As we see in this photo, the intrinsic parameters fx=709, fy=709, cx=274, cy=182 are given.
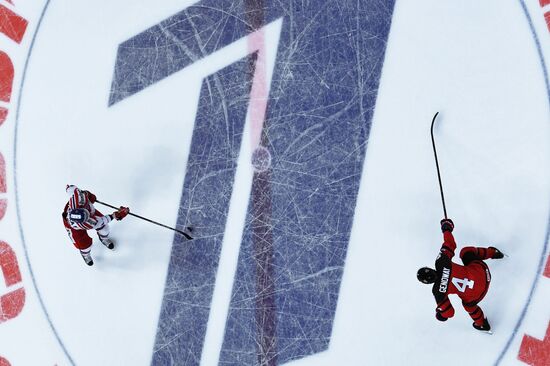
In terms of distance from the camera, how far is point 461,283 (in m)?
4.11

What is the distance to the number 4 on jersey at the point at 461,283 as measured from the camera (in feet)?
13.5

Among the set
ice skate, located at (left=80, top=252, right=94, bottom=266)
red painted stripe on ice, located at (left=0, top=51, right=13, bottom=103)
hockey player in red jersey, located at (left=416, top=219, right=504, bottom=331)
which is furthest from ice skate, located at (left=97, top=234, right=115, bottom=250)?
hockey player in red jersey, located at (left=416, top=219, right=504, bottom=331)

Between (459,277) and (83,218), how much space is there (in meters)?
2.32

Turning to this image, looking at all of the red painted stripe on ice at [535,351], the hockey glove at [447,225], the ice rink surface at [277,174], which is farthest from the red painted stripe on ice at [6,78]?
the red painted stripe on ice at [535,351]

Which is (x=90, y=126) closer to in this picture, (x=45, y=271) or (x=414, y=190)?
(x=45, y=271)

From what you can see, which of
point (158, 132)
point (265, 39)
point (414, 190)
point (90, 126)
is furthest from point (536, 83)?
point (90, 126)

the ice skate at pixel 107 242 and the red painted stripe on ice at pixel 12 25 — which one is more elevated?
the red painted stripe on ice at pixel 12 25

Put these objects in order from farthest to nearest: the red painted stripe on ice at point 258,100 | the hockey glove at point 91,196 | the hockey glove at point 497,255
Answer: the red painted stripe on ice at point 258,100
the hockey glove at point 91,196
the hockey glove at point 497,255

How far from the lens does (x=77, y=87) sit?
17.0ft

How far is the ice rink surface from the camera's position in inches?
179

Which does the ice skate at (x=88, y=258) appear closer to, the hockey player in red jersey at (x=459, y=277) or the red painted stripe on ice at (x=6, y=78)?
the red painted stripe on ice at (x=6, y=78)

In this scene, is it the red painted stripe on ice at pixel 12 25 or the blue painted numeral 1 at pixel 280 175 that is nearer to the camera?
the blue painted numeral 1 at pixel 280 175

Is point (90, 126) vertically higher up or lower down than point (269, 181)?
higher up

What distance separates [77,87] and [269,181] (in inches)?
62.8
